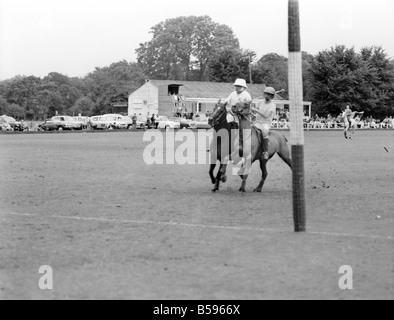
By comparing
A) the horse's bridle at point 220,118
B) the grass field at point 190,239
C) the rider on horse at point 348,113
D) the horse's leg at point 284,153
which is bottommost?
the grass field at point 190,239

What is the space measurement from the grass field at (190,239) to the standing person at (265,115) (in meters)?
1.19

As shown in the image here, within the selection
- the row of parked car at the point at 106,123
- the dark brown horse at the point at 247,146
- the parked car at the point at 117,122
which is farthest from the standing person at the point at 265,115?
the parked car at the point at 117,122

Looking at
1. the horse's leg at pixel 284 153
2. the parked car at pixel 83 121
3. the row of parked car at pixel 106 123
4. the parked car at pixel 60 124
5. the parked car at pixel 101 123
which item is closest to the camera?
the horse's leg at pixel 284 153

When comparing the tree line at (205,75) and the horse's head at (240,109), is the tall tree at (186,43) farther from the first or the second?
the horse's head at (240,109)

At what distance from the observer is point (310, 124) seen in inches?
3570

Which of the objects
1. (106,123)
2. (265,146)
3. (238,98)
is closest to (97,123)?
(106,123)

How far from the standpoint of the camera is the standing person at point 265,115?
1802 centimetres

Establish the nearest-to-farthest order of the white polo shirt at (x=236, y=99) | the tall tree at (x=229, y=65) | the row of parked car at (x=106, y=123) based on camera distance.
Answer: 1. the white polo shirt at (x=236, y=99)
2. the row of parked car at (x=106, y=123)
3. the tall tree at (x=229, y=65)

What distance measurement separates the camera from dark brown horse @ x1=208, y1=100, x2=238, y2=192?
17391mm

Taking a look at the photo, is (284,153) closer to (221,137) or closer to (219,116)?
(221,137)

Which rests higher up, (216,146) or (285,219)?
(216,146)
